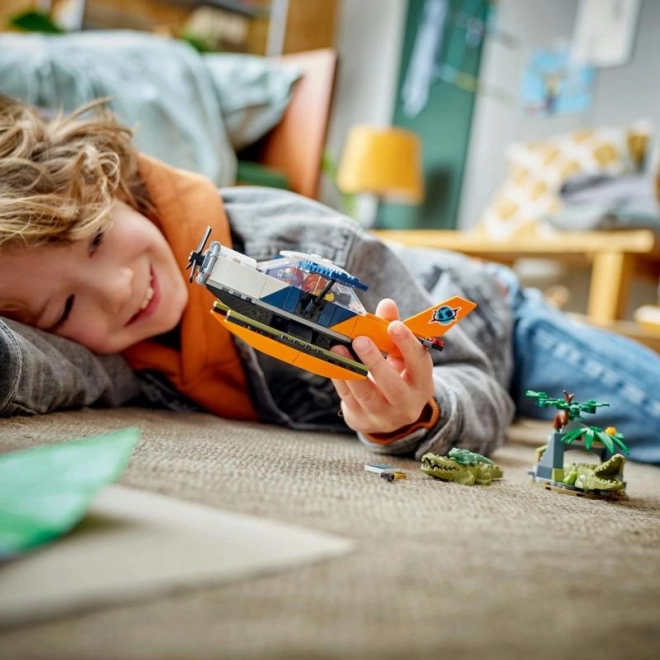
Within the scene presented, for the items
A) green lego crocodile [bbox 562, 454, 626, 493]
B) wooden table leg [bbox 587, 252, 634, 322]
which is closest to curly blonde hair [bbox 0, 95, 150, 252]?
green lego crocodile [bbox 562, 454, 626, 493]

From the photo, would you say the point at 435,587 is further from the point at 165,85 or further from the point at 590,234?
the point at 590,234

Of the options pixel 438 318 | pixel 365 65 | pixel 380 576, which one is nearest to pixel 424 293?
pixel 438 318

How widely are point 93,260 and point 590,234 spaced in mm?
1787

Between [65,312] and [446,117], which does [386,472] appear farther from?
[446,117]

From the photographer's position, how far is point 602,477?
2.19 feet

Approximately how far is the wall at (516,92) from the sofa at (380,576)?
2479mm

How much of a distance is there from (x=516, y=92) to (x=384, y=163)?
0.64m

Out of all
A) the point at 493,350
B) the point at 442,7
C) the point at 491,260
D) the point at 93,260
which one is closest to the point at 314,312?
the point at 93,260

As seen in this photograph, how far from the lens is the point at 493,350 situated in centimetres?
116

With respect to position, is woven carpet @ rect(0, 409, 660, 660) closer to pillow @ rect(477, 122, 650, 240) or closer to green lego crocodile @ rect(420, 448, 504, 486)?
green lego crocodile @ rect(420, 448, 504, 486)

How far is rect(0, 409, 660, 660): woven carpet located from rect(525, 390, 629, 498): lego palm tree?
3 centimetres

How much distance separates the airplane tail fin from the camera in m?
0.70

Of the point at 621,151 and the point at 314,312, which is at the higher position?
the point at 621,151

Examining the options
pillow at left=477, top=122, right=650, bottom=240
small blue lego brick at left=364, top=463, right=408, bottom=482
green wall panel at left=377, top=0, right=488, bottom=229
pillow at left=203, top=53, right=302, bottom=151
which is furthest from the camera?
green wall panel at left=377, top=0, right=488, bottom=229
